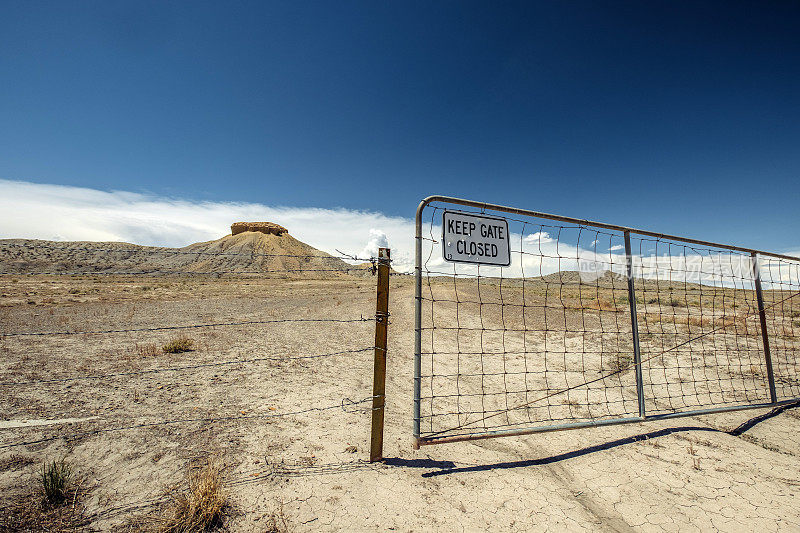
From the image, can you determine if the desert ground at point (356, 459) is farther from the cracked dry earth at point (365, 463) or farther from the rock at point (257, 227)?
the rock at point (257, 227)

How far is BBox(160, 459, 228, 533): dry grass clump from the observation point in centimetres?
240

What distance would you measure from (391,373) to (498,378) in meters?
2.25

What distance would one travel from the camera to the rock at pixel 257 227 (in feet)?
486

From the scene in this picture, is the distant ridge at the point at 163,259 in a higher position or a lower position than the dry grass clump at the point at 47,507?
higher

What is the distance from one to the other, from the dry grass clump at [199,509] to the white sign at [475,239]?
2.77 meters

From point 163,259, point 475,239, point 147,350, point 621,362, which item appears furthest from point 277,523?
point 163,259

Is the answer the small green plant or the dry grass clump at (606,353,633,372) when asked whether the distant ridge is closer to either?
the dry grass clump at (606,353,633,372)

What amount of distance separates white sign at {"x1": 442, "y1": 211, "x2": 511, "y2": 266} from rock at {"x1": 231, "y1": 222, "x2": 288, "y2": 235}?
156 metres

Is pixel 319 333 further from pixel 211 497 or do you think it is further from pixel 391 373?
pixel 211 497

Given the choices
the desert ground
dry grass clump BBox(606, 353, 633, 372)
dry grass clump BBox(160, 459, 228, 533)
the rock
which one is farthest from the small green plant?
the rock

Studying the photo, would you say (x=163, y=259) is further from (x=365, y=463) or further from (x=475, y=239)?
(x=475, y=239)

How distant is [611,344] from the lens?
32.4ft

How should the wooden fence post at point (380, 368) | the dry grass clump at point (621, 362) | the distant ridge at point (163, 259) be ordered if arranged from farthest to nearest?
the distant ridge at point (163, 259), the dry grass clump at point (621, 362), the wooden fence post at point (380, 368)

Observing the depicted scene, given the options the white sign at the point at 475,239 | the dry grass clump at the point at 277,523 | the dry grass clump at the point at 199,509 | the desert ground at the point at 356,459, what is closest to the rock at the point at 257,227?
the desert ground at the point at 356,459
